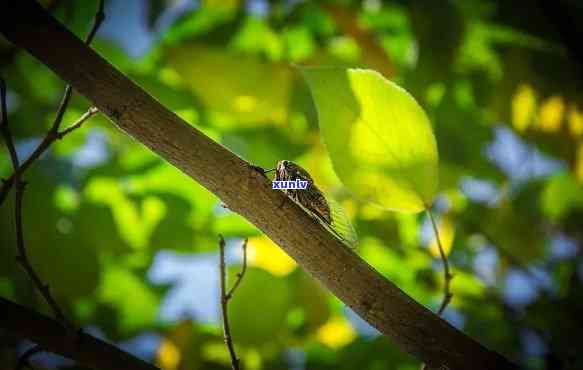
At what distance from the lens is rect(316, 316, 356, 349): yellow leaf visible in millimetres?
943

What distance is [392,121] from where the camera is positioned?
1.64ft

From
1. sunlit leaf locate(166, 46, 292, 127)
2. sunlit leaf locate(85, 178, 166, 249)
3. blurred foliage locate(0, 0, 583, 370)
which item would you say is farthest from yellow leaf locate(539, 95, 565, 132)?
sunlit leaf locate(85, 178, 166, 249)

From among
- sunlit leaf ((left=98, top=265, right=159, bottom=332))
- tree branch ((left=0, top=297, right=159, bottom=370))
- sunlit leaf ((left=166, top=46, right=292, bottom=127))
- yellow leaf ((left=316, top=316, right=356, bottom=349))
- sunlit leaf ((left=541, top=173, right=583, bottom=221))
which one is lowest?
tree branch ((left=0, top=297, right=159, bottom=370))

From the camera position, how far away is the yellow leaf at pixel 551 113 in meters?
0.96

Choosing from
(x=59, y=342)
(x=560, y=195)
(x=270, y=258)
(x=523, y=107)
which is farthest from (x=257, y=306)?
(x=560, y=195)

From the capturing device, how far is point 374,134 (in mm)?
498

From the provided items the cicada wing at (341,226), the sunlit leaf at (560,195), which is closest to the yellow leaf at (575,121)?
the sunlit leaf at (560,195)

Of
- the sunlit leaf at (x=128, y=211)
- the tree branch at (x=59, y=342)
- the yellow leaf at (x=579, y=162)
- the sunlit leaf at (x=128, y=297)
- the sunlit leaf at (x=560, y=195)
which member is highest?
the sunlit leaf at (x=560, y=195)

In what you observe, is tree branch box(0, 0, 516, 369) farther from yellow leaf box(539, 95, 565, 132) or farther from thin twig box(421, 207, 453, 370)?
yellow leaf box(539, 95, 565, 132)

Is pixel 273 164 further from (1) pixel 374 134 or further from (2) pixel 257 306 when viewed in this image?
(1) pixel 374 134

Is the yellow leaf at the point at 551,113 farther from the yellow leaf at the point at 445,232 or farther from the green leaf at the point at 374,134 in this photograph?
the green leaf at the point at 374,134

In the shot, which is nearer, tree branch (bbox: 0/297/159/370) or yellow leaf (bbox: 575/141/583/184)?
tree branch (bbox: 0/297/159/370)

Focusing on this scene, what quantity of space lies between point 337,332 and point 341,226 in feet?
1.76

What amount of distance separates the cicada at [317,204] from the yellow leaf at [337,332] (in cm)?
48
